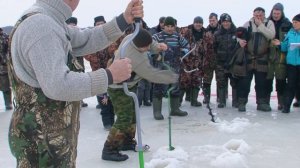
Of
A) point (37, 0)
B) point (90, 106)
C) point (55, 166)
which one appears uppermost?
point (37, 0)

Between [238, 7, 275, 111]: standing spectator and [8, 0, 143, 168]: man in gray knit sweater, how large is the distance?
4332 millimetres

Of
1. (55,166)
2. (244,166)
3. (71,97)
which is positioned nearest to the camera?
(71,97)

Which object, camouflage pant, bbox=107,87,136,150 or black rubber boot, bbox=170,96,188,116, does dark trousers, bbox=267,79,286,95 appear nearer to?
black rubber boot, bbox=170,96,188,116

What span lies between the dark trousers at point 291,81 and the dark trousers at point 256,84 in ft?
1.21

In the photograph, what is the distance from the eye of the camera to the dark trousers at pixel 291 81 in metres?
6.00

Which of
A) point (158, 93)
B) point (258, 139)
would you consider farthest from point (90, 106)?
point (258, 139)

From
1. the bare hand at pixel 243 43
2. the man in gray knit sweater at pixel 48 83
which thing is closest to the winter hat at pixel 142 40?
the man in gray knit sweater at pixel 48 83

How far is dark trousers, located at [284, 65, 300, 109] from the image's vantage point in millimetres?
6000

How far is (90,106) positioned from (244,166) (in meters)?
3.84

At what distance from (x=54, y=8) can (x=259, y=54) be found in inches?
192

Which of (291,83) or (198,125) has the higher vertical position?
(291,83)

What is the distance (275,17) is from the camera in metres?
6.23

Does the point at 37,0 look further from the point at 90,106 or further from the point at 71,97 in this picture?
the point at 90,106

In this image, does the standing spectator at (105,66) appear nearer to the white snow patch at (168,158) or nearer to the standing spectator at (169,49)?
the standing spectator at (169,49)
